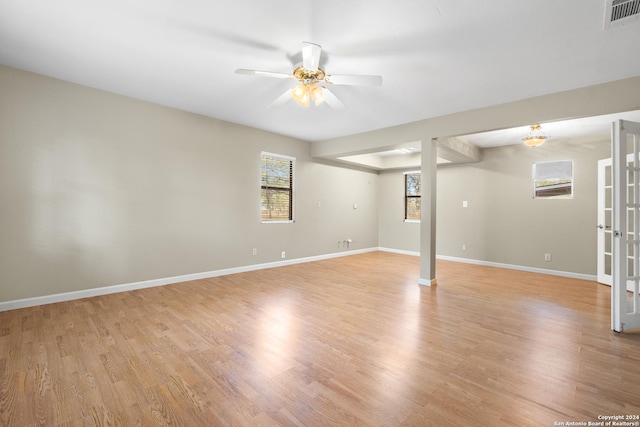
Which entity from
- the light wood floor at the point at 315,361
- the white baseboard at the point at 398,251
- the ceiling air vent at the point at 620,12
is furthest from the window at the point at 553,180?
the ceiling air vent at the point at 620,12

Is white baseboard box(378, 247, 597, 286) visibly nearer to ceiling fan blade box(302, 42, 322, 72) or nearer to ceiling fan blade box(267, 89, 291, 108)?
ceiling fan blade box(267, 89, 291, 108)

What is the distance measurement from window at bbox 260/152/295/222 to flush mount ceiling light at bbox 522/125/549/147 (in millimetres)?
4387

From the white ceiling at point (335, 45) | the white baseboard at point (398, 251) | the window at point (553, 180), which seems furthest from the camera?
the white baseboard at point (398, 251)

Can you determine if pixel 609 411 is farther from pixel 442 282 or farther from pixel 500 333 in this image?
pixel 442 282

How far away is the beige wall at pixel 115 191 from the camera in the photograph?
3.18 meters

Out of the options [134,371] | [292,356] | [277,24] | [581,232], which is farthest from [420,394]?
[581,232]

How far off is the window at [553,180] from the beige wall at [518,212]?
0.28ft

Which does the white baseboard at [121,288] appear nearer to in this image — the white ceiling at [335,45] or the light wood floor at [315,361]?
the light wood floor at [315,361]

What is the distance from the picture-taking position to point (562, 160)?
17.3ft

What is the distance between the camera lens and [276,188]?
575 cm

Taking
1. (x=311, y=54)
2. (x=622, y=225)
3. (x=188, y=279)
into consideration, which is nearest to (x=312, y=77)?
(x=311, y=54)

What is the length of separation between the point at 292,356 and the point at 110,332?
5.93 ft

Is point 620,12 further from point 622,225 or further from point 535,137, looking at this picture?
point 535,137

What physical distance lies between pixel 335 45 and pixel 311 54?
0.25 m
